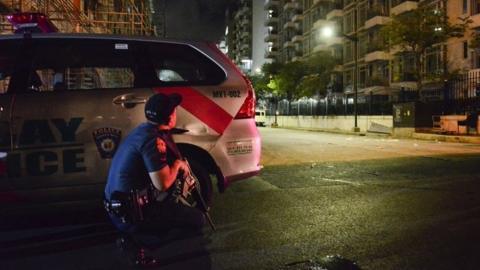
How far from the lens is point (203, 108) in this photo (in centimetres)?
520

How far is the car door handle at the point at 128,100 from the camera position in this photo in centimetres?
492

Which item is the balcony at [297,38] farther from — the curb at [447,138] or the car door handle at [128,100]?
the car door handle at [128,100]

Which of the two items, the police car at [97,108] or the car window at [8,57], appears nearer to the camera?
the police car at [97,108]

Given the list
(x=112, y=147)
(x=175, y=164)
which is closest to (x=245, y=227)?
(x=112, y=147)

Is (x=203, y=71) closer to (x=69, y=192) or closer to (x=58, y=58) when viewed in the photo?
(x=58, y=58)

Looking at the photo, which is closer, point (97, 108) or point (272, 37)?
point (97, 108)

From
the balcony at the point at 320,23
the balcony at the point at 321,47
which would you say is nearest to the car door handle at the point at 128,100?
the balcony at the point at 321,47

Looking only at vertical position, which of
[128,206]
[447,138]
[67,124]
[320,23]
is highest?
[320,23]

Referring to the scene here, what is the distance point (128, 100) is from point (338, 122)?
33.0 metres

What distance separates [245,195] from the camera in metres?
6.98

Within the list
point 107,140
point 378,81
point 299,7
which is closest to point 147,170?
point 107,140

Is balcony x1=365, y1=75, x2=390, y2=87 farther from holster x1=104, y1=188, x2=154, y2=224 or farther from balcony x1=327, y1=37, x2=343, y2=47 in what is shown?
holster x1=104, y1=188, x2=154, y2=224

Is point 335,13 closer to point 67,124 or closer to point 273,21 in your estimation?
point 273,21

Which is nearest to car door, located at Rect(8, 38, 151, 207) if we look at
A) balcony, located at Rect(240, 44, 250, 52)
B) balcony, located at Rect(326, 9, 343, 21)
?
balcony, located at Rect(326, 9, 343, 21)
